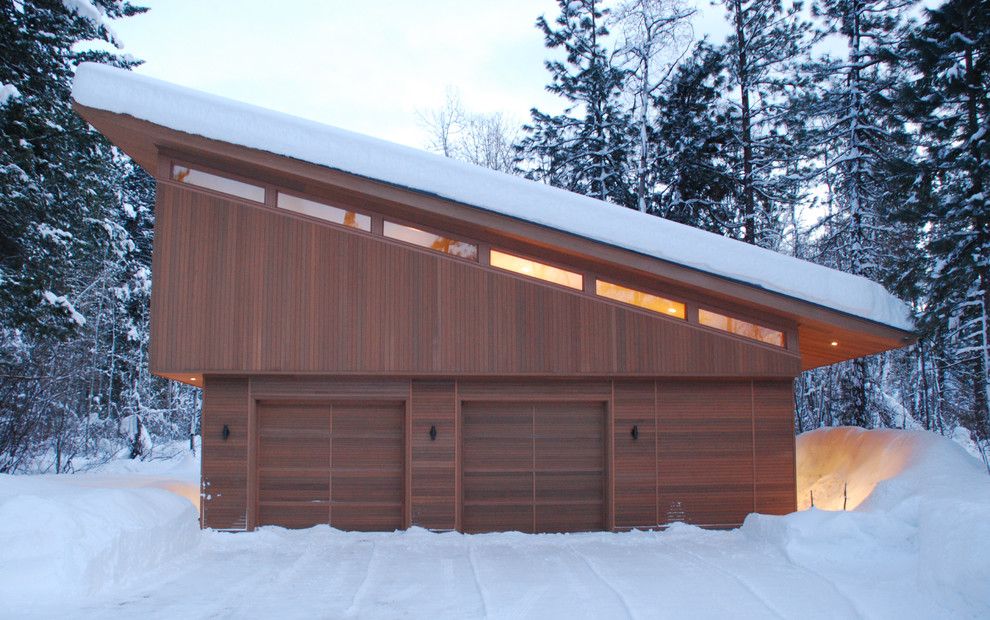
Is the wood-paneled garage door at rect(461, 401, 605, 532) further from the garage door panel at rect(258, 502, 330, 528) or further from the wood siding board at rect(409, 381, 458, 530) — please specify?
the garage door panel at rect(258, 502, 330, 528)

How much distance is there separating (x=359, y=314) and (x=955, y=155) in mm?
7386

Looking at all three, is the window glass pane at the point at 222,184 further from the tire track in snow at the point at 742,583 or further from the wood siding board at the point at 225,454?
the tire track in snow at the point at 742,583

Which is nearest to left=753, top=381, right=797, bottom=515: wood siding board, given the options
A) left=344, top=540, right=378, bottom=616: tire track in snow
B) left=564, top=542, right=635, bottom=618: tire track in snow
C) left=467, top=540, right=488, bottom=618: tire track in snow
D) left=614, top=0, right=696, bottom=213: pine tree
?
left=564, top=542, right=635, bottom=618: tire track in snow

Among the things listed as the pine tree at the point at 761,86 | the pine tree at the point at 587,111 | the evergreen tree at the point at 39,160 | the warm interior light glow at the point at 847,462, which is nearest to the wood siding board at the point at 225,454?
the evergreen tree at the point at 39,160

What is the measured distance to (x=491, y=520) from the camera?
31.9 feet

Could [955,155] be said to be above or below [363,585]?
above

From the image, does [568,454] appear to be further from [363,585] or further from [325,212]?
[325,212]

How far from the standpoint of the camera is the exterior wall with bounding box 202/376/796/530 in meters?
9.36

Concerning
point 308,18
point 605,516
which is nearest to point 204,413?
point 605,516

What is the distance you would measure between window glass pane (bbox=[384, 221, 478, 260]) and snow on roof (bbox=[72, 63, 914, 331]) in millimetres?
808

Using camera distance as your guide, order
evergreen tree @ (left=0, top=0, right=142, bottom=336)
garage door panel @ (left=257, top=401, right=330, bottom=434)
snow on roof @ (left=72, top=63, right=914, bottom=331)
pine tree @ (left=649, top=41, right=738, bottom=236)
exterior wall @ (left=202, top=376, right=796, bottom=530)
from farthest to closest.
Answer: pine tree @ (left=649, top=41, right=738, bottom=236) < evergreen tree @ (left=0, top=0, right=142, bottom=336) < garage door panel @ (left=257, top=401, right=330, bottom=434) < exterior wall @ (left=202, top=376, right=796, bottom=530) < snow on roof @ (left=72, top=63, right=914, bottom=331)

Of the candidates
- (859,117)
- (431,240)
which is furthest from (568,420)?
(859,117)

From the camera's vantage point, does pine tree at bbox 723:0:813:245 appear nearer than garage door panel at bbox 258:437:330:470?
No

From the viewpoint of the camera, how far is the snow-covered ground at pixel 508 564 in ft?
18.5
